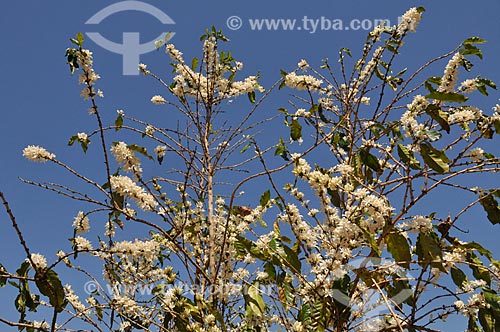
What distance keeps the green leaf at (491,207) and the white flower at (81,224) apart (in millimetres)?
1592

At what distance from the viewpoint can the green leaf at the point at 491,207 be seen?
185 cm

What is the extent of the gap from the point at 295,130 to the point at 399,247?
2.88ft

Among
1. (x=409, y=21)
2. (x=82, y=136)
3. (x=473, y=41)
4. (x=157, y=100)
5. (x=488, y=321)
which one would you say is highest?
(x=157, y=100)

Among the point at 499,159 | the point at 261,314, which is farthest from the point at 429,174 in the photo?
→ the point at 261,314

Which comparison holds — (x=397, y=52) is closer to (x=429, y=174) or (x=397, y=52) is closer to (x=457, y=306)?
(x=429, y=174)

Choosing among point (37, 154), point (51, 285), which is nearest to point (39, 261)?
point (51, 285)

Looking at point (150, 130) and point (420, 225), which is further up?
point (150, 130)

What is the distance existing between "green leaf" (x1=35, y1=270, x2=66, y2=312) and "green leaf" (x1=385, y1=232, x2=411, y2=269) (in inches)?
43.9

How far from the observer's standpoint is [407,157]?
1.73 m

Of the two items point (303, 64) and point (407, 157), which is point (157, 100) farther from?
point (407, 157)

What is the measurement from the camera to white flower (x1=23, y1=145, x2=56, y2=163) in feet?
5.92

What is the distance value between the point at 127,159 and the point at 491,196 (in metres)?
1.41

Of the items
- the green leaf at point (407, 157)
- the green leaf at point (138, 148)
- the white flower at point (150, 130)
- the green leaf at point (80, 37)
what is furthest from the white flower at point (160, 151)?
the green leaf at point (407, 157)

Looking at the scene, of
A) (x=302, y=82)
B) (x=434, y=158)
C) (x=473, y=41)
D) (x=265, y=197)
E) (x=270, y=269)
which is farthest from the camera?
(x=302, y=82)
